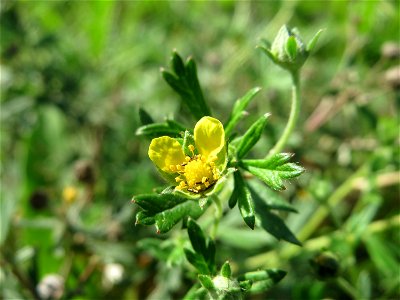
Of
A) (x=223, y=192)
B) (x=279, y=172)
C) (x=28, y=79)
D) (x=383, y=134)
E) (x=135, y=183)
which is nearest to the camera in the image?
(x=279, y=172)

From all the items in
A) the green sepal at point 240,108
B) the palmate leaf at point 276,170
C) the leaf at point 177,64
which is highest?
the leaf at point 177,64

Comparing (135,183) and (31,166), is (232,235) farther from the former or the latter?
(31,166)

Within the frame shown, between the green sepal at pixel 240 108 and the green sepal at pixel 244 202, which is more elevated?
the green sepal at pixel 240 108

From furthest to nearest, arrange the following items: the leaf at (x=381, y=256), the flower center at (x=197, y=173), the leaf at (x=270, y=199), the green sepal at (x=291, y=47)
Result: the leaf at (x=381, y=256)
the leaf at (x=270, y=199)
the green sepal at (x=291, y=47)
the flower center at (x=197, y=173)

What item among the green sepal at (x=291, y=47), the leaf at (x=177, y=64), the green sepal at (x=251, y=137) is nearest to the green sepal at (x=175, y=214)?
the green sepal at (x=251, y=137)

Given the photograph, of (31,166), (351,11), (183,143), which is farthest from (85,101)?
(183,143)

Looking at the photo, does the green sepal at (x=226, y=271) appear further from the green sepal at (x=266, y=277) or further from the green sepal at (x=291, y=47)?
the green sepal at (x=291, y=47)

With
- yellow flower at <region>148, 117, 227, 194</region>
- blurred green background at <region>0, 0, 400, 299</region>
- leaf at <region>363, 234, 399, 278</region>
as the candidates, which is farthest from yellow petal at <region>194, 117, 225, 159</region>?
leaf at <region>363, 234, 399, 278</region>
